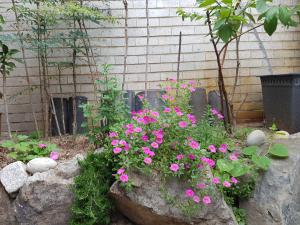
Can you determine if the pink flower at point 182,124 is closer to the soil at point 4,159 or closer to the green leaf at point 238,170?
the green leaf at point 238,170

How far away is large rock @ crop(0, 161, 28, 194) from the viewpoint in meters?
2.38

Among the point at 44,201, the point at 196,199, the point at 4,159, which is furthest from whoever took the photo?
the point at 4,159

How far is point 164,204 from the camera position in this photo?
207 cm

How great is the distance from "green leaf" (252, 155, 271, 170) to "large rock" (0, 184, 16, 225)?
1.80 m

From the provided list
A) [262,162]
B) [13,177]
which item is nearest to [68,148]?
[13,177]

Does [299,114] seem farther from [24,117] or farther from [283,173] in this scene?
[24,117]

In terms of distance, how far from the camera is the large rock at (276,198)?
223cm

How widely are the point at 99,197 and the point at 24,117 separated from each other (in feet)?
7.42

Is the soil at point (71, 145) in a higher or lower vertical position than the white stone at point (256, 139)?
lower

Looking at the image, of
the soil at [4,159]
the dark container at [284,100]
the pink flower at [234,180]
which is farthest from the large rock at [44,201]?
the dark container at [284,100]

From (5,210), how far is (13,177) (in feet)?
0.83

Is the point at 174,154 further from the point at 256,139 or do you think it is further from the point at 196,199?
the point at 256,139

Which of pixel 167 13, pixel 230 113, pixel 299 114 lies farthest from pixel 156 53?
pixel 299 114

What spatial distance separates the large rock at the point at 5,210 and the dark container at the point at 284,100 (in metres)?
2.72
